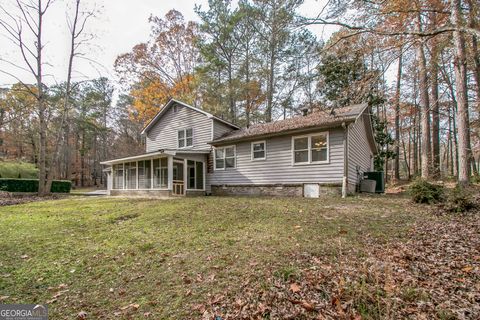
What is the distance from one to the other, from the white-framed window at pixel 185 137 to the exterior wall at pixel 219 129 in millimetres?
2176

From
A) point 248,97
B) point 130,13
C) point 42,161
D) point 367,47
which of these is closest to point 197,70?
point 248,97

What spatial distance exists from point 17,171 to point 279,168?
23638 mm

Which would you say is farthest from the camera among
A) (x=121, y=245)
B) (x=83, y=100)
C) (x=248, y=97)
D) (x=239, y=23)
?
(x=83, y=100)

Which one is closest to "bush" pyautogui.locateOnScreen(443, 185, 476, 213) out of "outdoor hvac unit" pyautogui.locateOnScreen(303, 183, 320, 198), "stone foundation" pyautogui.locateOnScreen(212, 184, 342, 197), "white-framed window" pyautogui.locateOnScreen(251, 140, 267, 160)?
"stone foundation" pyautogui.locateOnScreen(212, 184, 342, 197)

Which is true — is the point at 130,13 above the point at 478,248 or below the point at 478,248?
above

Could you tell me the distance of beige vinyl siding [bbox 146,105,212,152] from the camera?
1636cm

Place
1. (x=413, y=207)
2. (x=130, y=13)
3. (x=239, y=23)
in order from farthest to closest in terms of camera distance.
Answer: (x=239, y=23) < (x=130, y=13) < (x=413, y=207)

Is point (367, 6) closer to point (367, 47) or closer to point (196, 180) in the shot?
point (367, 47)

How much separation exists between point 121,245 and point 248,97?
20.0 m

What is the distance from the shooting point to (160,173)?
14.8 m

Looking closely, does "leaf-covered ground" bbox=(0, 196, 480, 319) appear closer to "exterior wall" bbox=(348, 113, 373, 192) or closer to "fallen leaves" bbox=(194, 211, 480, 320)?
"fallen leaves" bbox=(194, 211, 480, 320)

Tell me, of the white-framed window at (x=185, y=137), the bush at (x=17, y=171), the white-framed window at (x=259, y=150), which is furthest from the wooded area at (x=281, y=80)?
the white-framed window at (x=185, y=137)

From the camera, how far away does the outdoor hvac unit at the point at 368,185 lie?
12781 millimetres

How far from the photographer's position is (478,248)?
383 centimetres
